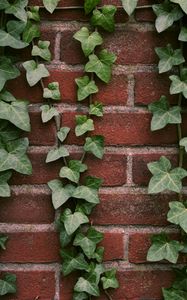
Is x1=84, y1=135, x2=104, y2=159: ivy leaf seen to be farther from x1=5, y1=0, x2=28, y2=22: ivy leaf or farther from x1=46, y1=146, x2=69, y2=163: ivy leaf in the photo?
x1=5, y1=0, x2=28, y2=22: ivy leaf

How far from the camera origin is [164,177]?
50.6 inches

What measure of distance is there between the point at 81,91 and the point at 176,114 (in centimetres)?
22

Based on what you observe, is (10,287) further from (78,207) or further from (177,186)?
(177,186)

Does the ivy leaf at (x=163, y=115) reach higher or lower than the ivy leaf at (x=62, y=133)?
higher

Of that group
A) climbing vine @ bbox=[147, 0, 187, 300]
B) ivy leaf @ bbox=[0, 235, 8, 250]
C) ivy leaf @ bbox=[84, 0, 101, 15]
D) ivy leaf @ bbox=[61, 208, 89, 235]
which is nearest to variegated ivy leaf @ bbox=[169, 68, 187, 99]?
climbing vine @ bbox=[147, 0, 187, 300]

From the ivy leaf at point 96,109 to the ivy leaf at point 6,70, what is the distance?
19cm

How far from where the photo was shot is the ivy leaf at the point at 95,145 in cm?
129

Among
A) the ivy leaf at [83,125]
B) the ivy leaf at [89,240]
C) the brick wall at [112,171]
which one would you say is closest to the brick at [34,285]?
the brick wall at [112,171]

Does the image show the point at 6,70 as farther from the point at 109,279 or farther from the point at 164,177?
the point at 109,279

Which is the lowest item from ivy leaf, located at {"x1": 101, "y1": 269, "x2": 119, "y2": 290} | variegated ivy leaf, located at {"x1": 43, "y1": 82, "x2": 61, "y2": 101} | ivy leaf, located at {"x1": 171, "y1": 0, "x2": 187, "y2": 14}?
ivy leaf, located at {"x1": 101, "y1": 269, "x2": 119, "y2": 290}

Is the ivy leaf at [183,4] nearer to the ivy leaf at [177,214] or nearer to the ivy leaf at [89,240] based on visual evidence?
the ivy leaf at [177,214]

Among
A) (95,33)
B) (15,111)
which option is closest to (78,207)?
(15,111)

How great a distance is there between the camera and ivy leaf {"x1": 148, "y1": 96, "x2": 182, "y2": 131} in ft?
4.23

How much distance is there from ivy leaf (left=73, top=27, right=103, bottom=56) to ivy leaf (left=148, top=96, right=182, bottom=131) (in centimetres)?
19
